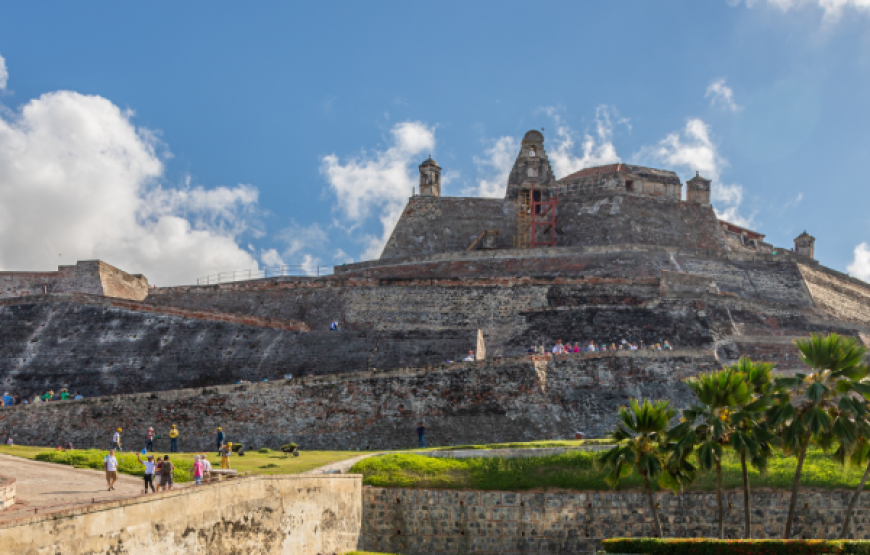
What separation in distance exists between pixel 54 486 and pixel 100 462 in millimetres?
3173

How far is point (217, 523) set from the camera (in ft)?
44.3

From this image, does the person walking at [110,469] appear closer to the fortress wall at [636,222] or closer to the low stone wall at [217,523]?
the low stone wall at [217,523]

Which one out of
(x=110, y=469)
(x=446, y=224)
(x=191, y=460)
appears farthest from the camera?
(x=446, y=224)

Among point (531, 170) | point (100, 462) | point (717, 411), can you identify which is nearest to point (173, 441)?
point (100, 462)

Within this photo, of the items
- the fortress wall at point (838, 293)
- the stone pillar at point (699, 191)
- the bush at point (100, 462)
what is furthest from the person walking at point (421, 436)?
the stone pillar at point (699, 191)

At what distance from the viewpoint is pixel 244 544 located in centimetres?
1408

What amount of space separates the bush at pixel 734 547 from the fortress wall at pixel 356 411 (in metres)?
7.56

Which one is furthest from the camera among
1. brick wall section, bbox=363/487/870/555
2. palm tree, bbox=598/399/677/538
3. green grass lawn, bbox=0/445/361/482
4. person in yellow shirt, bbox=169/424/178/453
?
person in yellow shirt, bbox=169/424/178/453

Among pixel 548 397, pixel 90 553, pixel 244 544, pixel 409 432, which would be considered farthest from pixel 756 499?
pixel 90 553

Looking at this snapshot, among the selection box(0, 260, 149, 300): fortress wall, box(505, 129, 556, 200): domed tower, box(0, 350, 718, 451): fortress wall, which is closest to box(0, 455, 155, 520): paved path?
box(0, 350, 718, 451): fortress wall

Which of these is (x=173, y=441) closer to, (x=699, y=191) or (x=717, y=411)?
(x=717, y=411)

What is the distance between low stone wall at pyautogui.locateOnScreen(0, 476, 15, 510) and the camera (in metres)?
11.6

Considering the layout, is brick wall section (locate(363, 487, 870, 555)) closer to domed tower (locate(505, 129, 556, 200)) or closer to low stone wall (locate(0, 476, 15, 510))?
low stone wall (locate(0, 476, 15, 510))

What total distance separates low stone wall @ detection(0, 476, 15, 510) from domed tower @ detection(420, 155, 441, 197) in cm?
3456
